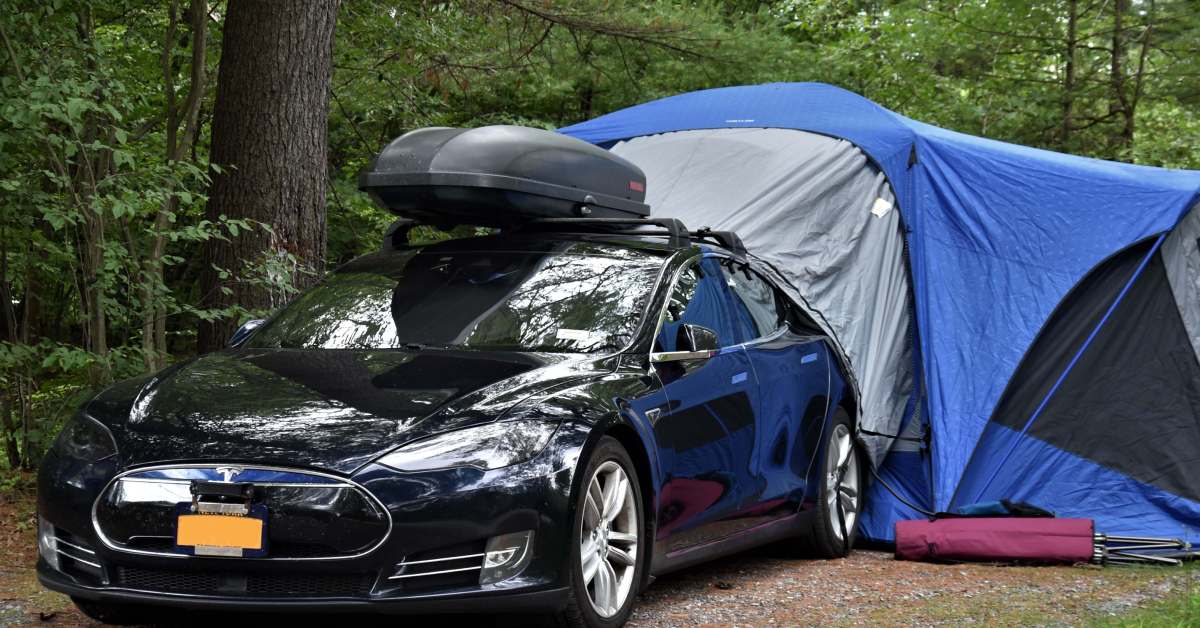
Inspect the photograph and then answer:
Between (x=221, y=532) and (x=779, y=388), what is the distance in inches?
125

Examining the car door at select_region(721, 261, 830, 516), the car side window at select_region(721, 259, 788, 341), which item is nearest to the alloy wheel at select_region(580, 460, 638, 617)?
the car door at select_region(721, 261, 830, 516)

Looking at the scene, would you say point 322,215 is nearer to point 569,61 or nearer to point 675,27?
point 675,27

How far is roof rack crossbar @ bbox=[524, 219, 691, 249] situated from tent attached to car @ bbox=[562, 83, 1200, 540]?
1.92 metres

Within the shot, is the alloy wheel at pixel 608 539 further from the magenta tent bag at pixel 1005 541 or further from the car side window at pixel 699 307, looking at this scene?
the magenta tent bag at pixel 1005 541

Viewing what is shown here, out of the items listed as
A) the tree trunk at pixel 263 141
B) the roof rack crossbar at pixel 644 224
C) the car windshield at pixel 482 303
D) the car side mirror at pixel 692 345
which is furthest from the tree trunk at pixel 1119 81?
the car side mirror at pixel 692 345

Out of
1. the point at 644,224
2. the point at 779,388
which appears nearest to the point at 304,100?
the point at 644,224

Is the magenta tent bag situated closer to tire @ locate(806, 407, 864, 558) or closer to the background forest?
tire @ locate(806, 407, 864, 558)

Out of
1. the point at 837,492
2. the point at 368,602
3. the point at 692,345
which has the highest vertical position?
the point at 692,345

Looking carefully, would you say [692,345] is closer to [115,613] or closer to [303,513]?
[303,513]

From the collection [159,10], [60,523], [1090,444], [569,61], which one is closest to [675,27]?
[569,61]

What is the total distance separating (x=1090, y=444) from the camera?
311 inches

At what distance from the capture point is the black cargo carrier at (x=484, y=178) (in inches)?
245

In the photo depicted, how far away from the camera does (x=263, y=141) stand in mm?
8086

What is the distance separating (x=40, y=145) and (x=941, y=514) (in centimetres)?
540
